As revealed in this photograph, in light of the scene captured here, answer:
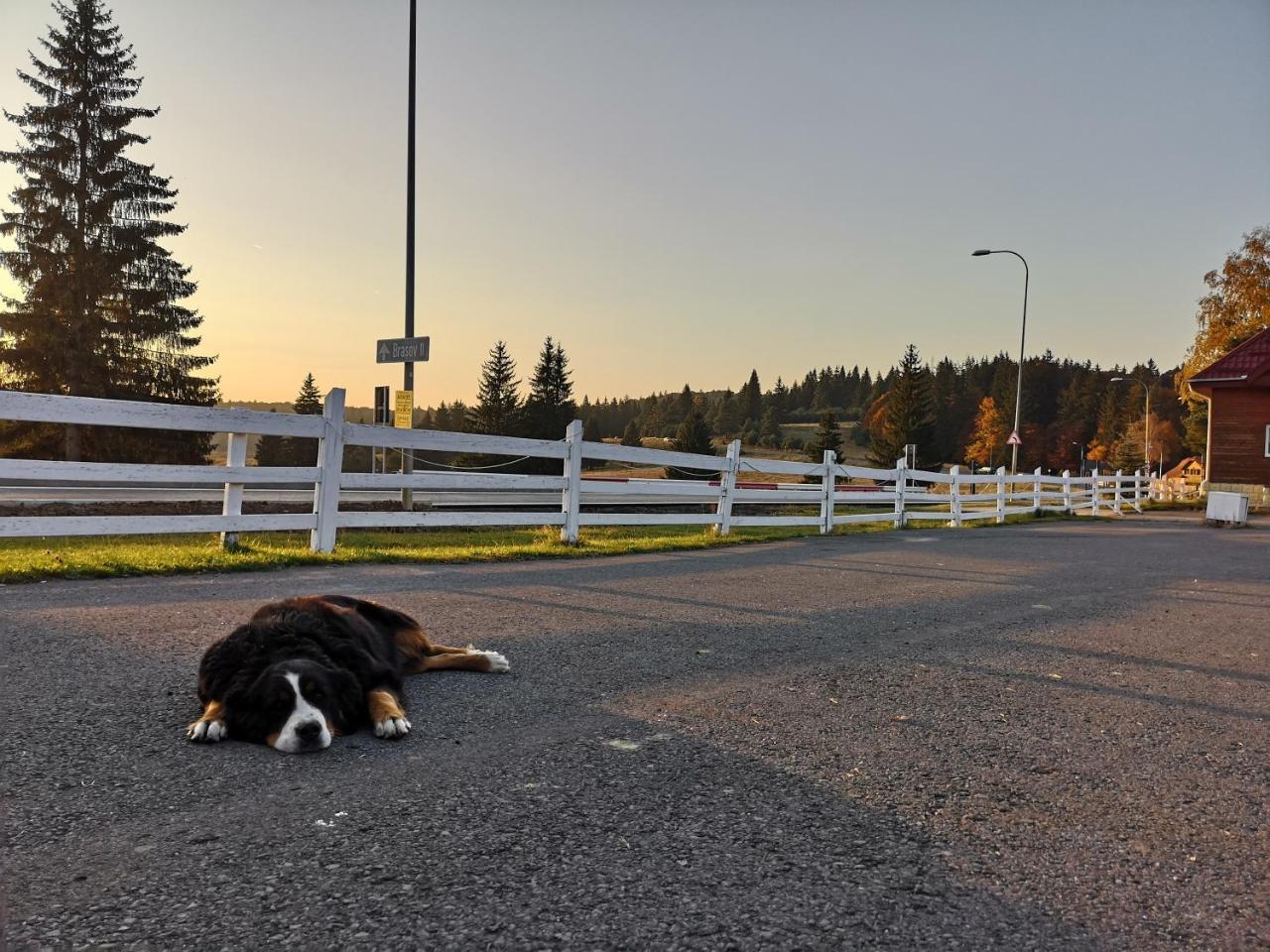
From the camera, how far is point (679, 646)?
5184 millimetres

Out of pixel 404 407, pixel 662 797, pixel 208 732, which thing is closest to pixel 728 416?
pixel 404 407

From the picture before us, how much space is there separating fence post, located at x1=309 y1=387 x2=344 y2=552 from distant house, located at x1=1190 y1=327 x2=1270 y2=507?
37.6 m

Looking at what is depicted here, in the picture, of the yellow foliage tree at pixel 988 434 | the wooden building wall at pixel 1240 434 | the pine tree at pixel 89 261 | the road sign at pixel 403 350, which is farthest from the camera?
the yellow foliage tree at pixel 988 434

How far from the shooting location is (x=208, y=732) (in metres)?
3.16

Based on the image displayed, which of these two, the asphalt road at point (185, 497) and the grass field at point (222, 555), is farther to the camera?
the asphalt road at point (185, 497)

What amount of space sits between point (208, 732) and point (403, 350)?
42.4 feet

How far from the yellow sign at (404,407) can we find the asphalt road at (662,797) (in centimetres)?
1009

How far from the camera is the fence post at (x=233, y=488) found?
819 centimetres

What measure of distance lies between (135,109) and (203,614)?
29.4 meters

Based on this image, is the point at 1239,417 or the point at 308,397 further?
the point at 308,397

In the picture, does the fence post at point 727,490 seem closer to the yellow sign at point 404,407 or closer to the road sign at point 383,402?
the yellow sign at point 404,407

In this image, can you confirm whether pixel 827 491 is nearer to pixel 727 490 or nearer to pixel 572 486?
pixel 727 490

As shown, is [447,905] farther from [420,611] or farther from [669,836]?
[420,611]

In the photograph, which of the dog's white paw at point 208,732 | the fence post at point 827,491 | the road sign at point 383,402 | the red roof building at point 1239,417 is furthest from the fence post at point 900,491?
the red roof building at point 1239,417
